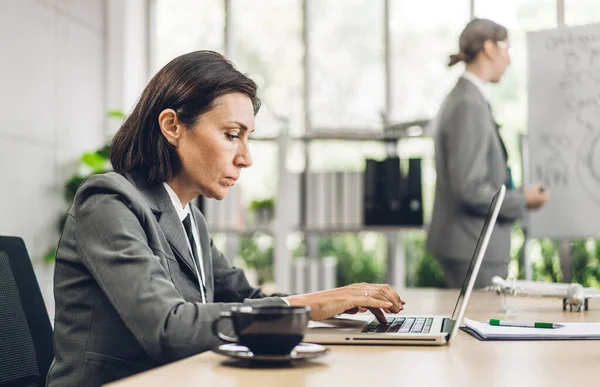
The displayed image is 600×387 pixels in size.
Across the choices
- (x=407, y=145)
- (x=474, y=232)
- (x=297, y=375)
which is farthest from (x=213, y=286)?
(x=407, y=145)

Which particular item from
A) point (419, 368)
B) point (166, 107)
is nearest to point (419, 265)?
point (166, 107)

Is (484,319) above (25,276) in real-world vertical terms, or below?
below

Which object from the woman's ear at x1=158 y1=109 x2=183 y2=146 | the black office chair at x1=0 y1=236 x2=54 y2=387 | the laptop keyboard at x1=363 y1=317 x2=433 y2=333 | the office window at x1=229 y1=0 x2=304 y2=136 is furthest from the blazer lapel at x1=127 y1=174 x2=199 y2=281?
the office window at x1=229 y1=0 x2=304 y2=136

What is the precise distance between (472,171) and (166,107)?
1.63 metres

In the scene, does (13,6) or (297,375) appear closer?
(297,375)

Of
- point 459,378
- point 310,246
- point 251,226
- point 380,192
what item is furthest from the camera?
point 310,246

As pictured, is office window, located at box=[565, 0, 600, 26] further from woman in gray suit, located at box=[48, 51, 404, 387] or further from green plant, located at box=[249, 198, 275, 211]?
woman in gray suit, located at box=[48, 51, 404, 387]

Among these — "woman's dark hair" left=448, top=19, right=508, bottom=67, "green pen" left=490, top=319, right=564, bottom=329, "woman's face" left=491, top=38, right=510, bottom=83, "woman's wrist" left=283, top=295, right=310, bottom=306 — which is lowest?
"green pen" left=490, top=319, right=564, bottom=329

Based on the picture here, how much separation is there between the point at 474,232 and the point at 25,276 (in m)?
1.93

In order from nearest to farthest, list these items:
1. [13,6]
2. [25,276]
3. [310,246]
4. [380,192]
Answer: [25,276], [13,6], [380,192], [310,246]

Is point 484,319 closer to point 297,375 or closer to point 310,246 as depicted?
point 297,375

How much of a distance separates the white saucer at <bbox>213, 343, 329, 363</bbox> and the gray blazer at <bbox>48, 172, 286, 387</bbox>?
0.41 ft

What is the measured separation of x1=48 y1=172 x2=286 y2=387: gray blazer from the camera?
3.83 ft

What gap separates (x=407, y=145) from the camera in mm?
4625
